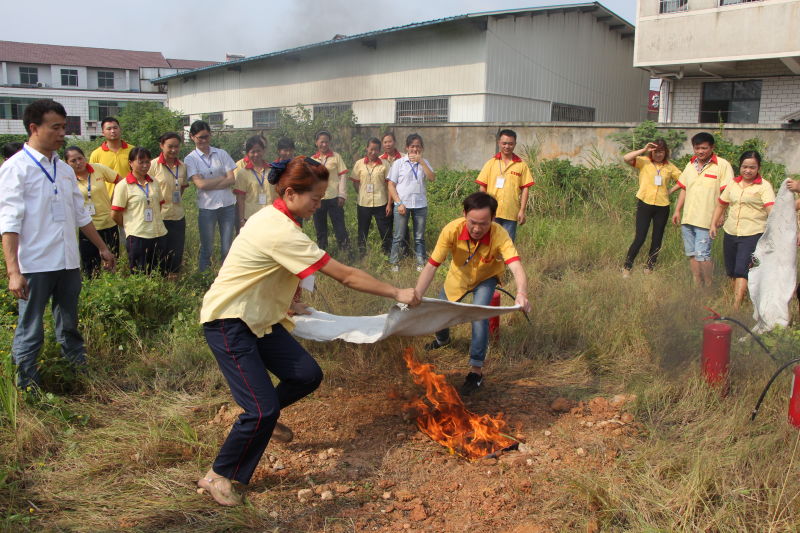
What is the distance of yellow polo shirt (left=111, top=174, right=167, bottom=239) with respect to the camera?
619 cm

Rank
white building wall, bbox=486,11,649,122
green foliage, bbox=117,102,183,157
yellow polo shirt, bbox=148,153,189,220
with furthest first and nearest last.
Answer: green foliage, bbox=117,102,183,157, white building wall, bbox=486,11,649,122, yellow polo shirt, bbox=148,153,189,220

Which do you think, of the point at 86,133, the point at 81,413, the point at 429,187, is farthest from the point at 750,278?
the point at 86,133

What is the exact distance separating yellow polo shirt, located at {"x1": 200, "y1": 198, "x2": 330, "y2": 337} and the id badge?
5.24ft

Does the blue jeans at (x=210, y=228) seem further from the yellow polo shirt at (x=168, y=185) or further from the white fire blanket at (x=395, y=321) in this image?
the white fire blanket at (x=395, y=321)

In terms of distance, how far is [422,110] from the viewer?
17.5 m

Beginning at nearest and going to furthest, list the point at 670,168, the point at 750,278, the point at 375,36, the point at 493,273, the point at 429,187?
the point at 493,273, the point at 750,278, the point at 670,168, the point at 429,187, the point at 375,36

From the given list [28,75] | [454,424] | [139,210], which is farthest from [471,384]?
[28,75]

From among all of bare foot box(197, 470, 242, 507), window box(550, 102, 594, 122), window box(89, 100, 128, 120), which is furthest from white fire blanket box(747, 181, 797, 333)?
window box(89, 100, 128, 120)

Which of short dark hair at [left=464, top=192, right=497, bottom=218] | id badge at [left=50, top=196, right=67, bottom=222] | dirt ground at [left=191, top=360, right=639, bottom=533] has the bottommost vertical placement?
dirt ground at [left=191, top=360, right=639, bottom=533]

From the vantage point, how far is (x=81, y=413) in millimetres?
4234

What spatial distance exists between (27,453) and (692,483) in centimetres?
372

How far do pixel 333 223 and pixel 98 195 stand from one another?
299cm

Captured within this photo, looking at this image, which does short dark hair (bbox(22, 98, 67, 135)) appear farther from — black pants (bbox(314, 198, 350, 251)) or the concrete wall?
the concrete wall

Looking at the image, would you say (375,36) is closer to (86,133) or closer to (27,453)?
(27,453)
